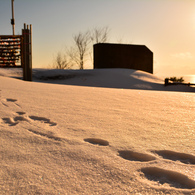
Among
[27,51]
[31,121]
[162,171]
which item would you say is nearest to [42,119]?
[31,121]

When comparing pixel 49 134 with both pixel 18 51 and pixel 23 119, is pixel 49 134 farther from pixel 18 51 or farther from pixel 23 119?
pixel 18 51

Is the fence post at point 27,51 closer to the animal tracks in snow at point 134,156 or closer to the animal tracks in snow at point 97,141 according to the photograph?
the animal tracks in snow at point 97,141

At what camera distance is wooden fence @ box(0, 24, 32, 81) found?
25.0ft

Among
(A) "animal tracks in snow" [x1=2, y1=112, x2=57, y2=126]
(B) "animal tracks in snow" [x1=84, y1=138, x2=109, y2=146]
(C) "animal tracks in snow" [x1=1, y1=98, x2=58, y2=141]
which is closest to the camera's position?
(B) "animal tracks in snow" [x1=84, y1=138, x2=109, y2=146]

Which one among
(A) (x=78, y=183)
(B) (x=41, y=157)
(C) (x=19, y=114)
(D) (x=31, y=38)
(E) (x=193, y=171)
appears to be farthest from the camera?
(D) (x=31, y=38)

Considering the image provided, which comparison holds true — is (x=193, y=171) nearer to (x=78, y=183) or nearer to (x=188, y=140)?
(x=188, y=140)

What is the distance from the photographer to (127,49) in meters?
16.1

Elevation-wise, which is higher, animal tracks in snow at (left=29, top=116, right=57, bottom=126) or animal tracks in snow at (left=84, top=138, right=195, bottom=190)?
animal tracks in snow at (left=29, top=116, right=57, bottom=126)

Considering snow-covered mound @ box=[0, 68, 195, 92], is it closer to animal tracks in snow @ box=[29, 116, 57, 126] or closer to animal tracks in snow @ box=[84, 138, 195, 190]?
animal tracks in snow @ box=[29, 116, 57, 126]

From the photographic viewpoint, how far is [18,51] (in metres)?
7.88

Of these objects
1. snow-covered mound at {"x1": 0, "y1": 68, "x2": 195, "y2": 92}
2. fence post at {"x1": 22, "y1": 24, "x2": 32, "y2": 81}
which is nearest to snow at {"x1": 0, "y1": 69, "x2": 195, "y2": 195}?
fence post at {"x1": 22, "y1": 24, "x2": 32, "y2": 81}

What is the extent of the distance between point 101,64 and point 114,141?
14429 millimetres

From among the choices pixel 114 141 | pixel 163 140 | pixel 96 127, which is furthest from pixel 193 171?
pixel 96 127

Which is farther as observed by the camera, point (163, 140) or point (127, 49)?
point (127, 49)
